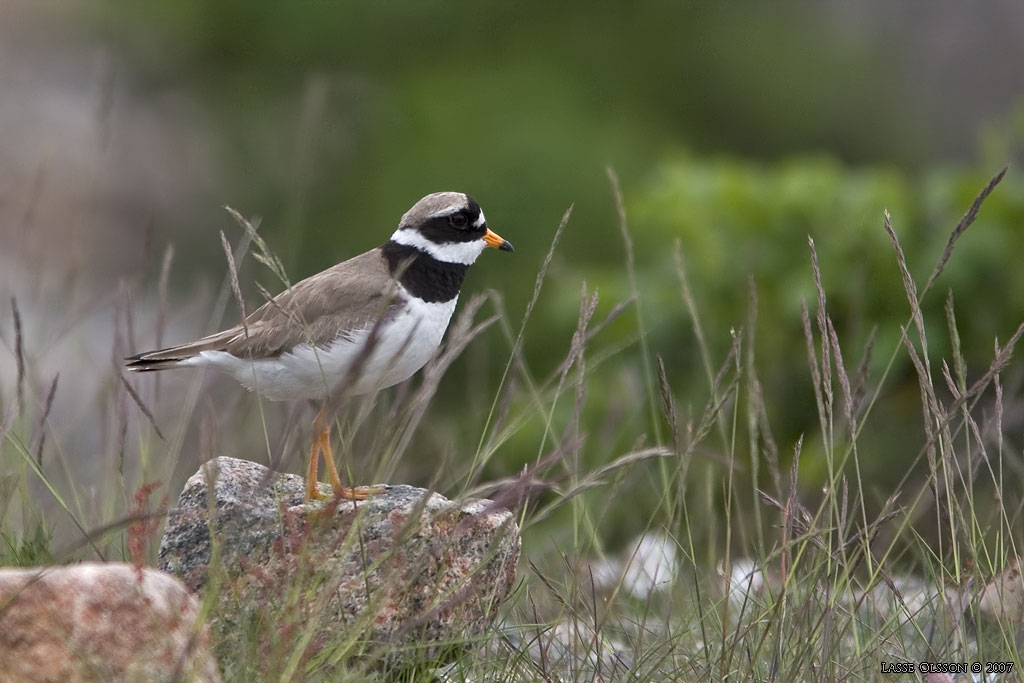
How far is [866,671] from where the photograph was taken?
326 cm

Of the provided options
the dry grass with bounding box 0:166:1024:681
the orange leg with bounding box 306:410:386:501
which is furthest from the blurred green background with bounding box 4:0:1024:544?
the dry grass with bounding box 0:166:1024:681

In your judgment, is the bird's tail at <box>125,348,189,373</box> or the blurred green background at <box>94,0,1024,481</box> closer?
the bird's tail at <box>125,348,189,373</box>

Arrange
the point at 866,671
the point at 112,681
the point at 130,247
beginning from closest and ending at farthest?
the point at 112,681
the point at 866,671
the point at 130,247

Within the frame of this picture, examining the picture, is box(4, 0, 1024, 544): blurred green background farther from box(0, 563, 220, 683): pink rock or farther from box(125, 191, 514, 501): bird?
box(0, 563, 220, 683): pink rock

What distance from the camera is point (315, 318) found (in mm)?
4152

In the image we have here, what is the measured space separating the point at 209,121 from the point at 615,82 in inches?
193

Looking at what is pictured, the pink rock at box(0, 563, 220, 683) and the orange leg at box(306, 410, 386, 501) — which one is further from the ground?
the pink rock at box(0, 563, 220, 683)

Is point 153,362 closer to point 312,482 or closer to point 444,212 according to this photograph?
point 312,482

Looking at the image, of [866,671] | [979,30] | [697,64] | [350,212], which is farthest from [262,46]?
[866,671]

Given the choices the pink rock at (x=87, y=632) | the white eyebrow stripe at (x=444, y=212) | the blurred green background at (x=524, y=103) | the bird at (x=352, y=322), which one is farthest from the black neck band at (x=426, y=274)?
the blurred green background at (x=524, y=103)

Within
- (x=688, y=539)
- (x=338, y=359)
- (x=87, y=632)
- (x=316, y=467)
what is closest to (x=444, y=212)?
(x=338, y=359)

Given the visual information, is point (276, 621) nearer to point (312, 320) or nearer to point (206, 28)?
point (312, 320)

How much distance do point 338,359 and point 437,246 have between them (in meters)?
0.57

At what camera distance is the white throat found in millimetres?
4297
